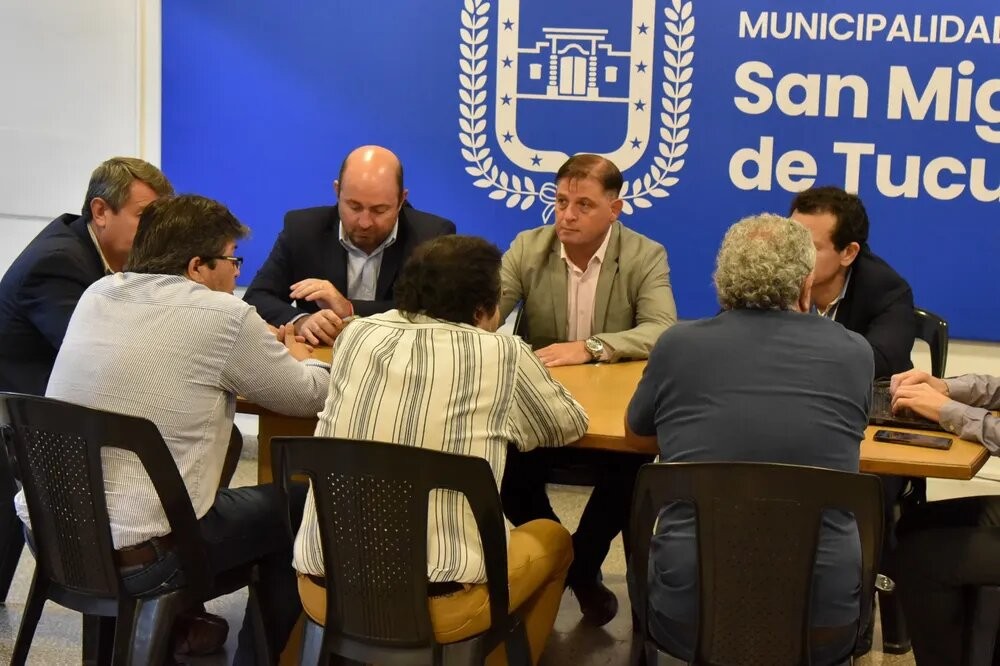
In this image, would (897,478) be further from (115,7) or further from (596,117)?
(115,7)

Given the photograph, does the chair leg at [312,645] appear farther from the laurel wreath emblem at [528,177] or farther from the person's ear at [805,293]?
the laurel wreath emblem at [528,177]

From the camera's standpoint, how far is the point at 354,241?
4.04 metres

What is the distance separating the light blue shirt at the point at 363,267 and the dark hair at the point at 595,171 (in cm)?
64

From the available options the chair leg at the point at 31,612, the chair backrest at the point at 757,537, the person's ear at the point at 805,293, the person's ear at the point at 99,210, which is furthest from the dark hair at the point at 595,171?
the chair leg at the point at 31,612

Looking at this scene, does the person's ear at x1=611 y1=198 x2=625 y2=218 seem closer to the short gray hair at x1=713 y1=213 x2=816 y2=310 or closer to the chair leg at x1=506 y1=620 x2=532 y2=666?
the short gray hair at x1=713 y1=213 x2=816 y2=310

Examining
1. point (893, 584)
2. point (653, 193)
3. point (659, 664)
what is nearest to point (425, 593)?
point (659, 664)

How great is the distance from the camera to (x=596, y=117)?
15.5 ft

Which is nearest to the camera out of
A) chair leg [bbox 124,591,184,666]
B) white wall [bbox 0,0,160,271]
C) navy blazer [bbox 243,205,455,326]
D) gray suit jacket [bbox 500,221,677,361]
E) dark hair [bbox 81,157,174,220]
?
chair leg [bbox 124,591,184,666]

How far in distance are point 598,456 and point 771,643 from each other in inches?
50.4

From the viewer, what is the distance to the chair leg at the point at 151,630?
2.56 metres

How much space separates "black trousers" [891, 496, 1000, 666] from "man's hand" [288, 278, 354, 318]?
1786 mm

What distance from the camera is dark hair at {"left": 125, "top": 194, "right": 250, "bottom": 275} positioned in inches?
108

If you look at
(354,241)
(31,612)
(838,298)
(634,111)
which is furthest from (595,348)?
(31,612)

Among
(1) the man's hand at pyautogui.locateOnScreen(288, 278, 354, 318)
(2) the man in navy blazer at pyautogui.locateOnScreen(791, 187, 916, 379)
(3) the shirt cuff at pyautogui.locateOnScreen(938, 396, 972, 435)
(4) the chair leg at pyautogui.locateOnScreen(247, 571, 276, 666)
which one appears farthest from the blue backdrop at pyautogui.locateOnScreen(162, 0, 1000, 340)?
(4) the chair leg at pyautogui.locateOnScreen(247, 571, 276, 666)
